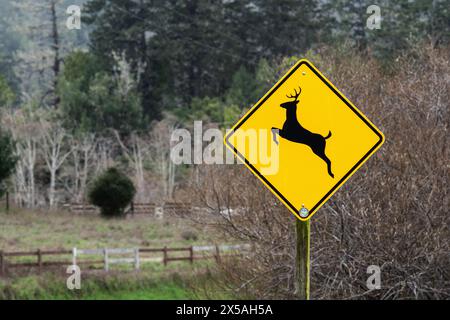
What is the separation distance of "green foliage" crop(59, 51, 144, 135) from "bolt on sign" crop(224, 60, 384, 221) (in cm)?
4091

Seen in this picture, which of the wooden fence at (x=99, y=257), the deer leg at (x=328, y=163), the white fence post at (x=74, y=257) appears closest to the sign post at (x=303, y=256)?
the deer leg at (x=328, y=163)

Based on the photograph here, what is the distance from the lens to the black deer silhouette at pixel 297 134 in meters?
5.39

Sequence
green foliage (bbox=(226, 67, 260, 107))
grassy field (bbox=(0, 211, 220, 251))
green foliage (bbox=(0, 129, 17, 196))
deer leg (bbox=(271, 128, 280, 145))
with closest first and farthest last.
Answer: deer leg (bbox=(271, 128, 280, 145))
grassy field (bbox=(0, 211, 220, 251))
green foliage (bbox=(0, 129, 17, 196))
green foliage (bbox=(226, 67, 260, 107))

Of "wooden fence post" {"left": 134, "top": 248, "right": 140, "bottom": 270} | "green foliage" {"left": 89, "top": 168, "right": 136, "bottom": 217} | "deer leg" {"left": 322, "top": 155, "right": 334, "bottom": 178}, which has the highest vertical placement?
"deer leg" {"left": 322, "top": 155, "right": 334, "bottom": 178}

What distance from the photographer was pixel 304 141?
17.6 feet

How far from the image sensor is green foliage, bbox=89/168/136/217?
35594 mm

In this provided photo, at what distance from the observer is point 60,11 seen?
55.8 metres

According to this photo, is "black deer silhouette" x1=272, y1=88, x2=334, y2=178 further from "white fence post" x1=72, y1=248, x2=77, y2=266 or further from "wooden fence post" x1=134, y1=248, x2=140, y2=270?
"wooden fence post" x1=134, y1=248, x2=140, y2=270

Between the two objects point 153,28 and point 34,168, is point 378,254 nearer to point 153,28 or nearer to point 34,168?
point 34,168

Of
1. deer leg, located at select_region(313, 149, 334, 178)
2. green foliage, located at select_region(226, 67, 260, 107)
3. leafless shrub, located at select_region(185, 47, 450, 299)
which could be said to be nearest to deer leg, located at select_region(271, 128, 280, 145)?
deer leg, located at select_region(313, 149, 334, 178)

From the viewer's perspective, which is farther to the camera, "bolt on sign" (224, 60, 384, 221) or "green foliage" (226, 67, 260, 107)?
"green foliage" (226, 67, 260, 107)

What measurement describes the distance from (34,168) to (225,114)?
10848 millimetres

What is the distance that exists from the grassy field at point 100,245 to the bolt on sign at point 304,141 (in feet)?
29.3
